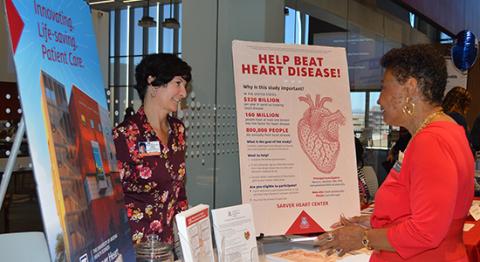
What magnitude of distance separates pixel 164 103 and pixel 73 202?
1297mm

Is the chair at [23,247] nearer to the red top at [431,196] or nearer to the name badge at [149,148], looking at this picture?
the name badge at [149,148]

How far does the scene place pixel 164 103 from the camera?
92.0 inches

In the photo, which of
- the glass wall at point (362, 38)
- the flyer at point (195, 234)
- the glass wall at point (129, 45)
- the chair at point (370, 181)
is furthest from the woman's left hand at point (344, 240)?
the glass wall at point (362, 38)

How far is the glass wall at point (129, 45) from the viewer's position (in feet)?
9.86

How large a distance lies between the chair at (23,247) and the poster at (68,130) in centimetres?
24

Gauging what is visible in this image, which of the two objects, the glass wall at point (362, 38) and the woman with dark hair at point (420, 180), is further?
the glass wall at point (362, 38)

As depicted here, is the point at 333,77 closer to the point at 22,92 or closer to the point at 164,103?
the point at 164,103

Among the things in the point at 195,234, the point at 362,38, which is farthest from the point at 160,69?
the point at 362,38

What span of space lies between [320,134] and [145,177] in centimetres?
107

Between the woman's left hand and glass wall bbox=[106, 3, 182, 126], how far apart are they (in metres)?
1.60

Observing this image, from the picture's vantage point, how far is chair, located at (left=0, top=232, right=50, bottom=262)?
1339 millimetres

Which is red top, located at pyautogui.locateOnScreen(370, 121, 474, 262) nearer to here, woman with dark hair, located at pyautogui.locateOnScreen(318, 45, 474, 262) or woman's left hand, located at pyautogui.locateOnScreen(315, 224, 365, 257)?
woman with dark hair, located at pyautogui.locateOnScreen(318, 45, 474, 262)

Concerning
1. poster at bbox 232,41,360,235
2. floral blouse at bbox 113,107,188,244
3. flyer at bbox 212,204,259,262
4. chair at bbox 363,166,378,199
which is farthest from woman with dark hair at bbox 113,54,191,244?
chair at bbox 363,166,378,199

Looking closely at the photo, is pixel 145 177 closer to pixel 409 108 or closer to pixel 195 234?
pixel 195 234
